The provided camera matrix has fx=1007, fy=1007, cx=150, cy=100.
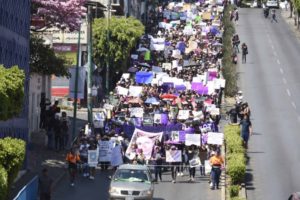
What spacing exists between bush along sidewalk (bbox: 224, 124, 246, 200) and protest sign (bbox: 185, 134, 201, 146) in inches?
46.9

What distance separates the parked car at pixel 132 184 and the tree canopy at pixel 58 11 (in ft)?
38.4

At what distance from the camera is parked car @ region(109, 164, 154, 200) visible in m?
33.5

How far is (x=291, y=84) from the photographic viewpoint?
219 feet

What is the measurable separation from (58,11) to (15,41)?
7.31 m

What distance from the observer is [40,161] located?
42156 mm

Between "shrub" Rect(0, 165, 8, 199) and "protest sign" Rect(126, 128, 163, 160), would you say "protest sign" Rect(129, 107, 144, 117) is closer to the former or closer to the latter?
"protest sign" Rect(126, 128, 163, 160)

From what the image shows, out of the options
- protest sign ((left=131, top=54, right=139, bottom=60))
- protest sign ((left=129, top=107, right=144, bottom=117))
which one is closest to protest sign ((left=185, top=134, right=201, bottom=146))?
protest sign ((left=129, top=107, right=144, bottom=117))

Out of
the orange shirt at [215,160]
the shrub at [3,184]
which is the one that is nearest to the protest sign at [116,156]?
the orange shirt at [215,160]

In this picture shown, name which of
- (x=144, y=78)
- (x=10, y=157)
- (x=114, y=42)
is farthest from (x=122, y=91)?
(x=10, y=157)

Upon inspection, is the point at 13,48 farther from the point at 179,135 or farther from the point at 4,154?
the point at 4,154

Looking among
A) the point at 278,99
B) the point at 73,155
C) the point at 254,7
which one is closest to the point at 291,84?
the point at 278,99

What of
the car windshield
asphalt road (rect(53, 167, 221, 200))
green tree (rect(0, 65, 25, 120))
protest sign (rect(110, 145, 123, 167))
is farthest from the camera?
protest sign (rect(110, 145, 123, 167))

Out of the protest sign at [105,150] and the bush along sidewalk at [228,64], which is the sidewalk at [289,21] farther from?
the protest sign at [105,150]

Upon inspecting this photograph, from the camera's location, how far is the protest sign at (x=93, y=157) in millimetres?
39531
